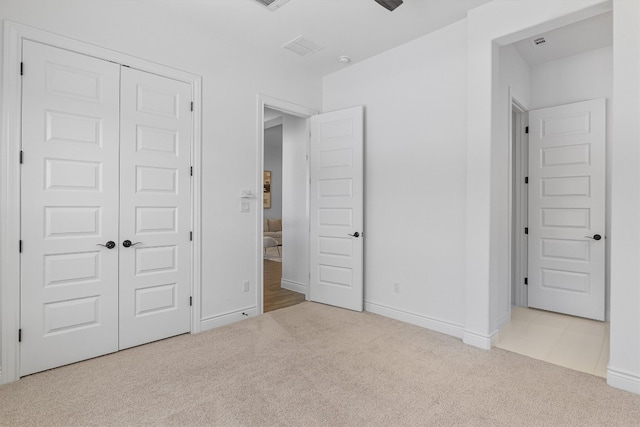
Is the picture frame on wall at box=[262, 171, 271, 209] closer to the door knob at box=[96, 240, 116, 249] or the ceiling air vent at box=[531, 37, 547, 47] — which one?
the door knob at box=[96, 240, 116, 249]

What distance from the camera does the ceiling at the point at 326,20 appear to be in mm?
2891

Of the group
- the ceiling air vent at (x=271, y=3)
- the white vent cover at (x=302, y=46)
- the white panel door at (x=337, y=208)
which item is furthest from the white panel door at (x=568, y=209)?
the ceiling air vent at (x=271, y=3)

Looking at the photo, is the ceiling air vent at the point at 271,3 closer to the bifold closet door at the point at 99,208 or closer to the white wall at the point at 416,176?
the bifold closet door at the point at 99,208

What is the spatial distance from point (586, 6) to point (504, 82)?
3.41 ft

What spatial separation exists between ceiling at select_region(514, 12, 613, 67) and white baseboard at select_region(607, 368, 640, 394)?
9.80 feet

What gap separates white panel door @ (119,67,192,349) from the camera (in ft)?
9.26

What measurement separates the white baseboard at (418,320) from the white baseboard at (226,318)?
1.33 meters

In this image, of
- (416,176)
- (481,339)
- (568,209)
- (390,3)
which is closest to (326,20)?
(390,3)

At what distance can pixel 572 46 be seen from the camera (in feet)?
11.8

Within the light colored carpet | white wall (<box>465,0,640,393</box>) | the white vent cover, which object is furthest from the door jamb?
the white vent cover

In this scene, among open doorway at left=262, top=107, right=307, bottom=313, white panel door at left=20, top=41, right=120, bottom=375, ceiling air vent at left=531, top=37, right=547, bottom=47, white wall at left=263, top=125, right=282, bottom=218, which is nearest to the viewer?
white panel door at left=20, top=41, right=120, bottom=375

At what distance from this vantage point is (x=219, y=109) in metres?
3.40

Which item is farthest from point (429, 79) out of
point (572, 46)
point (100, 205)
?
point (100, 205)

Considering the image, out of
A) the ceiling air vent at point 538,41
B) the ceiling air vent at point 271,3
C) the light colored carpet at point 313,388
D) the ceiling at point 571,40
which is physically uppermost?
the ceiling at point 571,40
